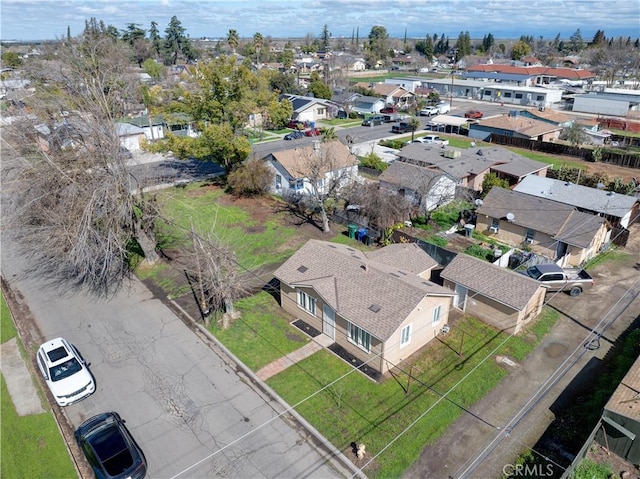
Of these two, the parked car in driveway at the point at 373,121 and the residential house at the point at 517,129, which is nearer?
the residential house at the point at 517,129

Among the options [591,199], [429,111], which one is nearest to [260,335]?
[591,199]

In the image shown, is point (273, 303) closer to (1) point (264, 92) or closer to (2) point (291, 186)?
(2) point (291, 186)

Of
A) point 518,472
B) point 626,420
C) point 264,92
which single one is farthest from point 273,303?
point 264,92

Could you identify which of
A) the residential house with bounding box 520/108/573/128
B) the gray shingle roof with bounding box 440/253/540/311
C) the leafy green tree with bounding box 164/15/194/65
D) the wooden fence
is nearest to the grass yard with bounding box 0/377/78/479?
the gray shingle roof with bounding box 440/253/540/311

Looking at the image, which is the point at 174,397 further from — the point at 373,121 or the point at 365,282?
the point at 373,121

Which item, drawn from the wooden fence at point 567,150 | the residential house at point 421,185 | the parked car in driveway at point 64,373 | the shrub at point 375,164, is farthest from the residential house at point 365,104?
the parked car in driveway at point 64,373

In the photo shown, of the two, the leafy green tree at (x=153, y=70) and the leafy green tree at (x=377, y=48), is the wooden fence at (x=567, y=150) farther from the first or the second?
the leafy green tree at (x=377, y=48)
